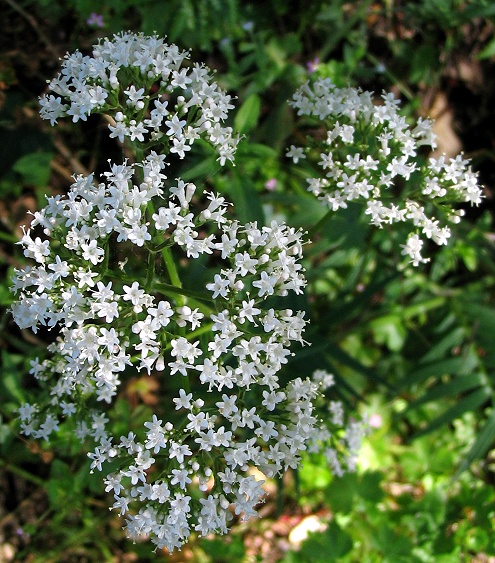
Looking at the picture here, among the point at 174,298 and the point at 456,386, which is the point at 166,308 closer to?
the point at 174,298

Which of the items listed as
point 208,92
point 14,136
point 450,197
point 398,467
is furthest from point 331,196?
A: point 398,467

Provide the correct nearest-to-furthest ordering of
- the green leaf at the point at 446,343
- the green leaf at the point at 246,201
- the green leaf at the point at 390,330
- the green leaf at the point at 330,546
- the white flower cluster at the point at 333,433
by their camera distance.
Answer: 1. the white flower cluster at the point at 333,433
2. the green leaf at the point at 246,201
3. the green leaf at the point at 330,546
4. the green leaf at the point at 446,343
5. the green leaf at the point at 390,330

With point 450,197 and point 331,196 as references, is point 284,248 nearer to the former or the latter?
point 331,196

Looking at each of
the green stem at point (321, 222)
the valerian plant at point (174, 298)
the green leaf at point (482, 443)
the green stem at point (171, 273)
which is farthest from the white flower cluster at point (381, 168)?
the green leaf at point (482, 443)

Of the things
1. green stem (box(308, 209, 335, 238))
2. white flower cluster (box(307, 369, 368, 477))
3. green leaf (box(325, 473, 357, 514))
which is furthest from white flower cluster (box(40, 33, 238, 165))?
green leaf (box(325, 473, 357, 514))

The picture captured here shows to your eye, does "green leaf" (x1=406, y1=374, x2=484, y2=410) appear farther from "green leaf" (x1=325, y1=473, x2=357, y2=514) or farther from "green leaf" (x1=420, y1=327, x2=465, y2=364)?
"green leaf" (x1=325, y1=473, x2=357, y2=514)

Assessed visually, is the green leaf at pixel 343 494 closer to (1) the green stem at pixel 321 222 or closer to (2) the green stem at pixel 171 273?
(1) the green stem at pixel 321 222
